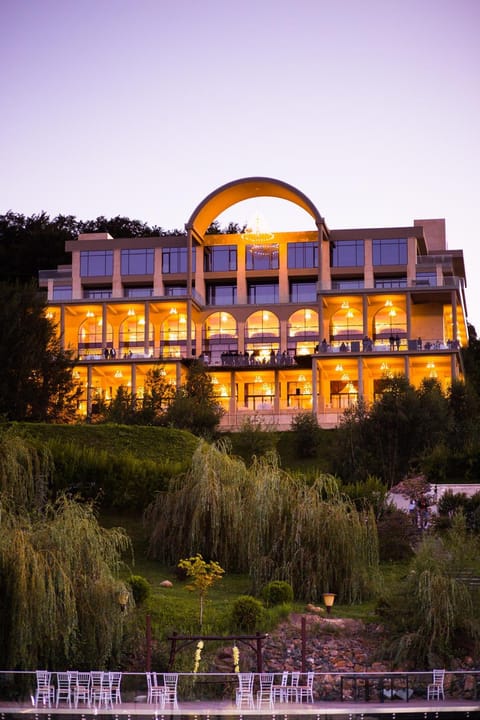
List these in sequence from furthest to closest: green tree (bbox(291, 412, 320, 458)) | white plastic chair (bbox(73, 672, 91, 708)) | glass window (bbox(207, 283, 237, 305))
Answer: glass window (bbox(207, 283, 237, 305))
green tree (bbox(291, 412, 320, 458))
white plastic chair (bbox(73, 672, 91, 708))

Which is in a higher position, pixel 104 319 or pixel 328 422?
pixel 104 319

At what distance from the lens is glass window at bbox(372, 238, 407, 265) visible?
254 feet

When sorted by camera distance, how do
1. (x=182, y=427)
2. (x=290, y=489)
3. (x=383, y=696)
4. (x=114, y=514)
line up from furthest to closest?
(x=182, y=427), (x=114, y=514), (x=290, y=489), (x=383, y=696)

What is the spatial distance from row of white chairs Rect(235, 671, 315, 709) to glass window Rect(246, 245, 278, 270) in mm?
55371

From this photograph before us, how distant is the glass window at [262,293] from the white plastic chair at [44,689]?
5604 cm

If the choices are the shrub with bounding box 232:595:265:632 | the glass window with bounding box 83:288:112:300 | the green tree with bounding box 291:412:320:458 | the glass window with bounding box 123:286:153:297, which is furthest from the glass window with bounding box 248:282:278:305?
the shrub with bounding box 232:595:265:632

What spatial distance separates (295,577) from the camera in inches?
1294

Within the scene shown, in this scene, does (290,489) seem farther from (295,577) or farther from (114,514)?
(114,514)

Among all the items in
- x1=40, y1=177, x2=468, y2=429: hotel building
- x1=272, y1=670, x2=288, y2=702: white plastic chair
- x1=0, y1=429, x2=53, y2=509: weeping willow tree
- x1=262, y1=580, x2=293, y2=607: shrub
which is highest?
x1=40, y1=177, x2=468, y2=429: hotel building

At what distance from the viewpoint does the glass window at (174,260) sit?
79.4 m

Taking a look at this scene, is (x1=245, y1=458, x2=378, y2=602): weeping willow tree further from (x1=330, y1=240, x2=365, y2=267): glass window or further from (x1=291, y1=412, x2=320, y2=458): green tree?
(x1=330, y1=240, x2=365, y2=267): glass window

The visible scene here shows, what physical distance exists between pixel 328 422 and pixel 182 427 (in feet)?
41.1

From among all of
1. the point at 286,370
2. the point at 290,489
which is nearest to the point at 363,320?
the point at 286,370

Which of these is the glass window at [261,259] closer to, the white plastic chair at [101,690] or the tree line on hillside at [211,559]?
the tree line on hillside at [211,559]
